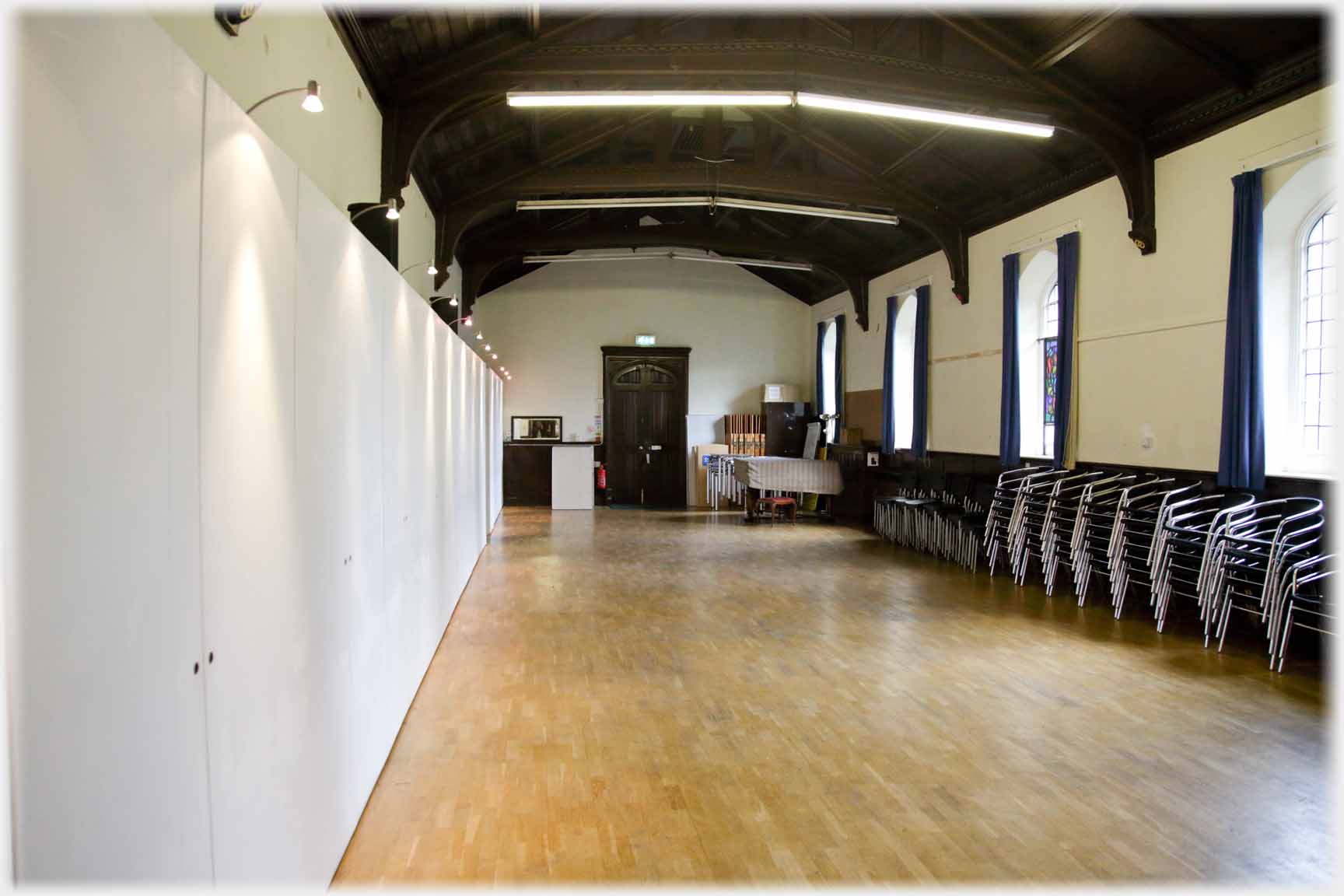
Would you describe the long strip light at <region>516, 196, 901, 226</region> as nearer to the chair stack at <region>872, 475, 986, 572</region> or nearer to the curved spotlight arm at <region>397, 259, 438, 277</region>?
the curved spotlight arm at <region>397, 259, 438, 277</region>

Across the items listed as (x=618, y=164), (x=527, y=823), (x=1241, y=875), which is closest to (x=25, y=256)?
(x=527, y=823)

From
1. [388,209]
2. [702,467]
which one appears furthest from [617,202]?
[702,467]

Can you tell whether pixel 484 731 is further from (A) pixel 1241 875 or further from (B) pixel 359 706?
(A) pixel 1241 875

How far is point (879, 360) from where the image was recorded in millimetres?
12547

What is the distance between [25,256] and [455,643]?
4655 mm

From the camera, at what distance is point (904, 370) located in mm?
12102

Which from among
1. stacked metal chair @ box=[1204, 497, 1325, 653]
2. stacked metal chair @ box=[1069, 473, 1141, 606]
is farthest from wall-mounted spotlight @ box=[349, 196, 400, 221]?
stacked metal chair @ box=[1069, 473, 1141, 606]

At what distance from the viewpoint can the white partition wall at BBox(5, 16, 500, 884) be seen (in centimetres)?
113

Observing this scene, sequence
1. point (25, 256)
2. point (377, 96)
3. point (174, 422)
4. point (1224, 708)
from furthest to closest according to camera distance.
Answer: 1. point (377, 96)
2. point (1224, 708)
3. point (174, 422)
4. point (25, 256)

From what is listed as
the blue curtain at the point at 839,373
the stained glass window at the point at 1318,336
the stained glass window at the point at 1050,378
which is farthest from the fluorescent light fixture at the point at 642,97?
the blue curtain at the point at 839,373

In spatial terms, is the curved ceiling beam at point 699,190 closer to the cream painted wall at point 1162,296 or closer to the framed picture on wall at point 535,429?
the cream painted wall at point 1162,296

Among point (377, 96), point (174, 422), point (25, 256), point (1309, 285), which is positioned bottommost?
point (174, 422)

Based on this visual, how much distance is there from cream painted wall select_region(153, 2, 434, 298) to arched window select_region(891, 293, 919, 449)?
770 centimetres

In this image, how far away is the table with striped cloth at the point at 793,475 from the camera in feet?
40.4
